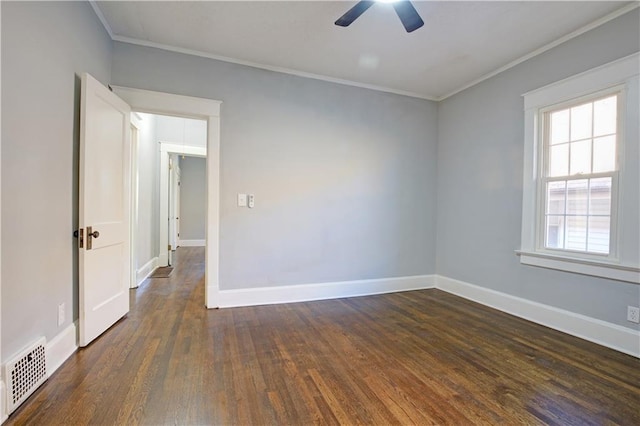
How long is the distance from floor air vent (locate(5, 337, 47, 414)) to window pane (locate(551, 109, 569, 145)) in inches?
175

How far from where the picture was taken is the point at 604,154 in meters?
2.62

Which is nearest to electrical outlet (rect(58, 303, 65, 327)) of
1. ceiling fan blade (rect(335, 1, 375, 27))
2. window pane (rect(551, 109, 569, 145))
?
ceiling fan blade (rect(335, 1, 375, 27))

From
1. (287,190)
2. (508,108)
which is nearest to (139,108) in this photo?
(287,190)

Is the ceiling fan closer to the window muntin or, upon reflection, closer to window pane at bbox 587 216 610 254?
the window muntin

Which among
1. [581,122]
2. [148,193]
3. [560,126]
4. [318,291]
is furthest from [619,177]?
[148,193]

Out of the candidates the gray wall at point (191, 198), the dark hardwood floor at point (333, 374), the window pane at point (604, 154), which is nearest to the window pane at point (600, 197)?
the window pane at point (604, 154)

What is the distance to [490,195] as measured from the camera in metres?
3.61

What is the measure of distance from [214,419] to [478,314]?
9.29ft

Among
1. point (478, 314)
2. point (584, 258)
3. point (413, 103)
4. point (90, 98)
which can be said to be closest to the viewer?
point (90, 98)

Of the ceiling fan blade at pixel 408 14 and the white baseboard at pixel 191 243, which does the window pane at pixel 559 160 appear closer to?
the ceiling fan blade at pixel 408 14

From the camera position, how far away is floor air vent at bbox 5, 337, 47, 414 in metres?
1.58

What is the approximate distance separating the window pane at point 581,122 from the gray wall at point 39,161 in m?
4.21

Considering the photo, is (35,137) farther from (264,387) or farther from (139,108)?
(264,387)

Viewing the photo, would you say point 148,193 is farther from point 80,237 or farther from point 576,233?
point 576,233
